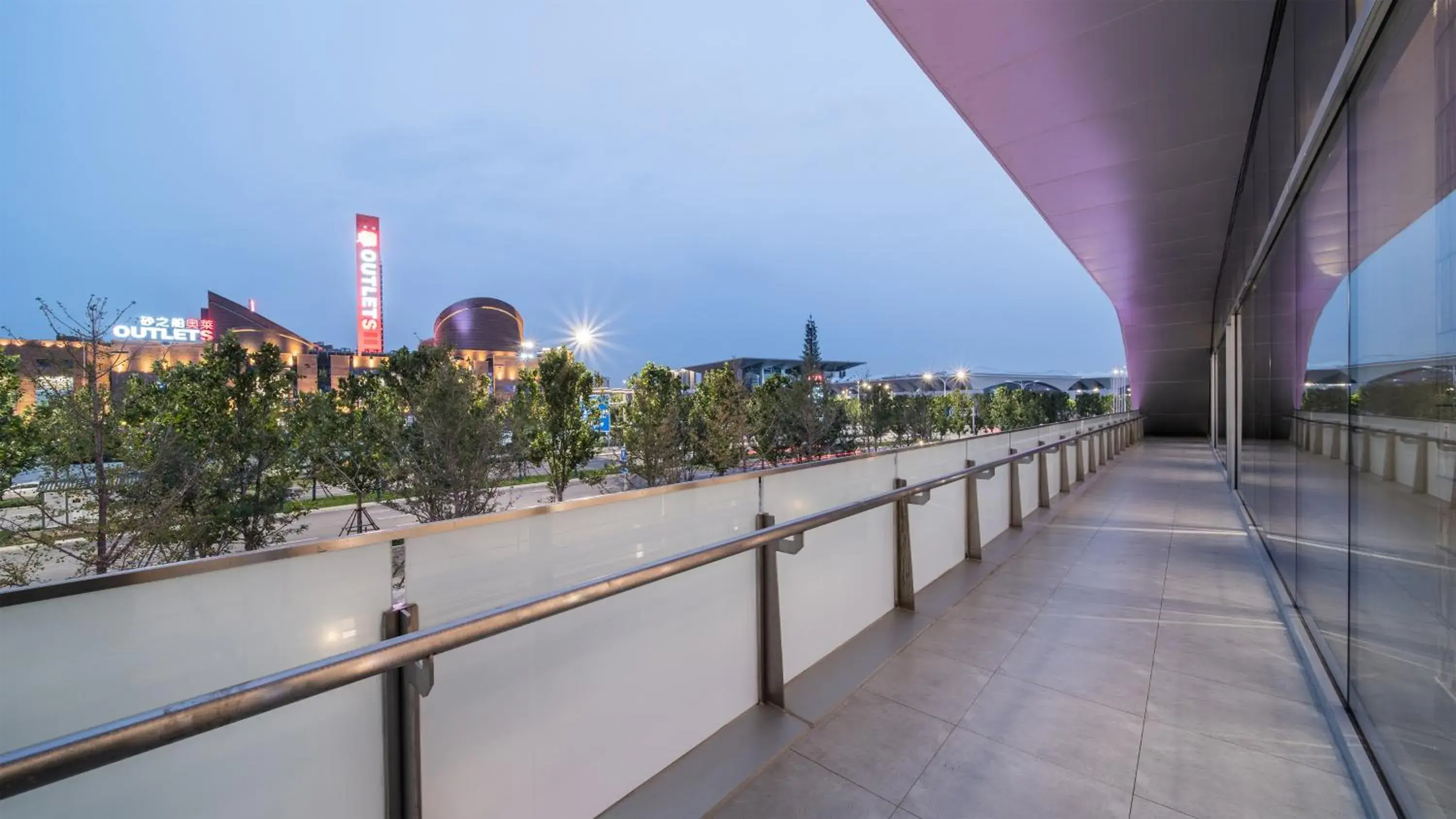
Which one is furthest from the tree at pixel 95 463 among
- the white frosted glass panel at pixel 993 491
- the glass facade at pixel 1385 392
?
the glass facade at pixel 1385 392

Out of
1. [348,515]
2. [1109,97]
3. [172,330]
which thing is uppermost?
[172,330]

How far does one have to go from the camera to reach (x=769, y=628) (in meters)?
2.65

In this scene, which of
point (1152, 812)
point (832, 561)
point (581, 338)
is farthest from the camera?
point (581, 338)

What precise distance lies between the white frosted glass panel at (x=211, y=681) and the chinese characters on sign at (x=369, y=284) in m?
53.1

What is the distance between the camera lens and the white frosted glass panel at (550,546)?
1479 mm

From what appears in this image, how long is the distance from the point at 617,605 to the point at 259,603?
3.36 ft

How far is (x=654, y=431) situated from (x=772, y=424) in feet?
24.4

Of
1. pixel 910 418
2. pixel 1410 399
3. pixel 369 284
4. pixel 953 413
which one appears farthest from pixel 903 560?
pixel 369 284

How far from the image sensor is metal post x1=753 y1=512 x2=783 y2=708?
262cm

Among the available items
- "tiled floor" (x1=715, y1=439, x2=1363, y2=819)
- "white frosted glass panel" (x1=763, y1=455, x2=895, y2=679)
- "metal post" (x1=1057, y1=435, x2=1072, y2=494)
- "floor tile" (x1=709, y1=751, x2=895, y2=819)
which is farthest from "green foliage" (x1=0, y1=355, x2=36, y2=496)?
"metal post" (x1=1057, y1=435, x2=1072, y2=494)

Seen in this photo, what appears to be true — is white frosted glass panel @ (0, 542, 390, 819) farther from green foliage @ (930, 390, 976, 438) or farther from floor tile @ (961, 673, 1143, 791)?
green foliage @ (930, 390, 976, 438)

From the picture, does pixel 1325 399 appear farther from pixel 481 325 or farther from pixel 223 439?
pixel 481 325

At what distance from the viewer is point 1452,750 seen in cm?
165

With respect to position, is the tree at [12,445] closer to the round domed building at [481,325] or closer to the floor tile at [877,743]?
the floor tile at [877,743]
